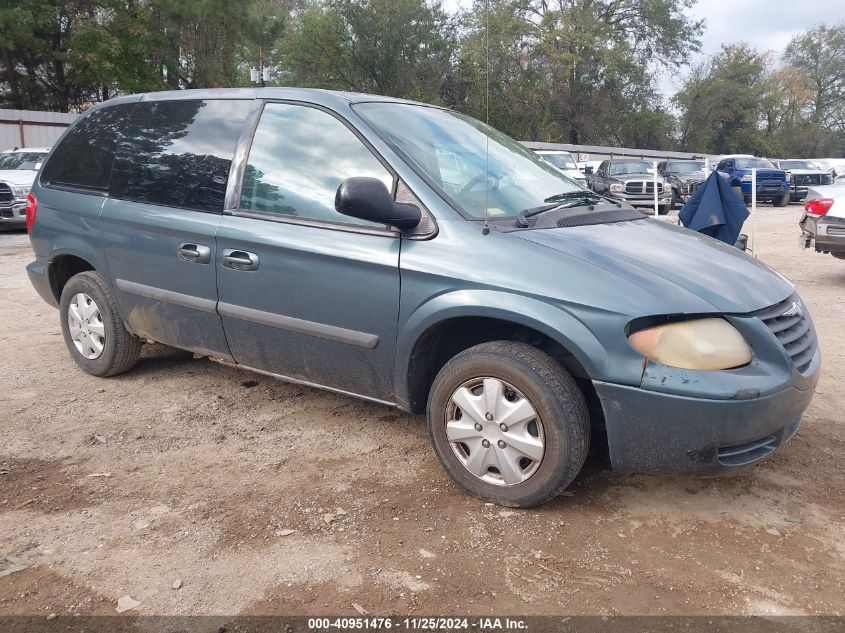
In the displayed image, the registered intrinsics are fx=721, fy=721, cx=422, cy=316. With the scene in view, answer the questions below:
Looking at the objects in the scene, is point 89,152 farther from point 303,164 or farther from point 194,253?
point 303,164

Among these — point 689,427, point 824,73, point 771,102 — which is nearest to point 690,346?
point 689,427

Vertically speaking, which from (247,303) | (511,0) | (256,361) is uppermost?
(511,0)

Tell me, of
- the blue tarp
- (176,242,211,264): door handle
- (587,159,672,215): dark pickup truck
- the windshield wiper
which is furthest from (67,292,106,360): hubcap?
(587,159,672,215): dark pickup truck

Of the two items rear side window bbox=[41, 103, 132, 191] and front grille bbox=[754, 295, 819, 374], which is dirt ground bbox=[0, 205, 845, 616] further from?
rear side window bbox=[41, 103, 132, 191]

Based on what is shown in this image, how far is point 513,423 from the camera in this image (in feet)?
9.64

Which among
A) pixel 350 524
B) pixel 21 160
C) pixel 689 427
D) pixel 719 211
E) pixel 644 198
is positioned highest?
pixel 21 160

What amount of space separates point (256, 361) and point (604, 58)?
148 feet

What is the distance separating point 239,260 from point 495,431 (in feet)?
5.24

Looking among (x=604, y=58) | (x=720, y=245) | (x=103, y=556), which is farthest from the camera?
(x=604, y=58)

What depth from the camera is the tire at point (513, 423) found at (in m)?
2.85

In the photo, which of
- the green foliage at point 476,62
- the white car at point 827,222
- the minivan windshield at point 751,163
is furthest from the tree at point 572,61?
the white car at point 827,222

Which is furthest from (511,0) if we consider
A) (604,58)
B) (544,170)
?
(544,170)

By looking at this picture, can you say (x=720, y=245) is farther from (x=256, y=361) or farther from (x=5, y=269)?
(x=5, y=269)

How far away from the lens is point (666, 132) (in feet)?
175
